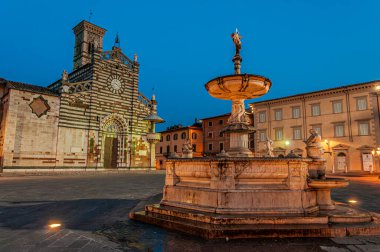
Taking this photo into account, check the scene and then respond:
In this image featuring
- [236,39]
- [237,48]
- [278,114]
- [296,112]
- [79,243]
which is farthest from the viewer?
[278,114]

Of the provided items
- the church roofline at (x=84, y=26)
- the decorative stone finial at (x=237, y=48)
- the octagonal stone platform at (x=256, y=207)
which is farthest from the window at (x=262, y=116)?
the octagonal stone platform at (x=256, y=207)

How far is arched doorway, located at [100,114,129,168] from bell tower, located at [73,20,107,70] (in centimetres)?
1441

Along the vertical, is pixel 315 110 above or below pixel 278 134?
above

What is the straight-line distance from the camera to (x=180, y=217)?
4.48m

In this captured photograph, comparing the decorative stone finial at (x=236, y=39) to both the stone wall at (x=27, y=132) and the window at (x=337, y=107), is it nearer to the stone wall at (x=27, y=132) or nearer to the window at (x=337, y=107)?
the stone wall at (x=27, y=132)

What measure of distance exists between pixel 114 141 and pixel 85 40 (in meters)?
19.1

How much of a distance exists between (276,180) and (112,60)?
2947cm

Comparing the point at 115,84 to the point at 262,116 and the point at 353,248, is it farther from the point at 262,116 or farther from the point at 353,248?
the point at 353,248

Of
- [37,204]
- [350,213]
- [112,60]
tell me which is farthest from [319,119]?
[37,204]

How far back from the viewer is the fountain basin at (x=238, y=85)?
6367mm

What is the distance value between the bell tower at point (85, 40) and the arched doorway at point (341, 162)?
36.3 m

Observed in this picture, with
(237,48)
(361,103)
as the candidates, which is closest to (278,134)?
(361,103)

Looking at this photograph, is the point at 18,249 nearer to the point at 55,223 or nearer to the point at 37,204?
the point at 55,223

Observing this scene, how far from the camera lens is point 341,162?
2758 cm
